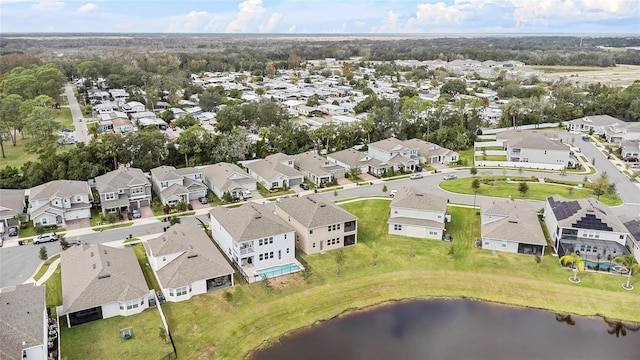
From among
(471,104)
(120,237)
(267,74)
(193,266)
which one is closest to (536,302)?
(193,266)

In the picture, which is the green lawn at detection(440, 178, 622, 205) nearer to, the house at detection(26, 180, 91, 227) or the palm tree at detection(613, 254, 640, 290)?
the palm tree at detection(613, 254, 640, 290)

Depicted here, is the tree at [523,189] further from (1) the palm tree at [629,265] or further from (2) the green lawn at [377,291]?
(1) the palm tree at [629,265]

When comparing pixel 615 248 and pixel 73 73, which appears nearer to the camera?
pixel 615 248

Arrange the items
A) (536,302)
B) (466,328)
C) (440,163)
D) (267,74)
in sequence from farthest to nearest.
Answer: (267,74) < (440,163) < (536,302) < (466,328)

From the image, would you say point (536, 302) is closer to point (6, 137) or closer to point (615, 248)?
point (615, 248)

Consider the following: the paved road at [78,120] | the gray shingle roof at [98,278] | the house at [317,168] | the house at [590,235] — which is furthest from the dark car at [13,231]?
the house at [590,235]

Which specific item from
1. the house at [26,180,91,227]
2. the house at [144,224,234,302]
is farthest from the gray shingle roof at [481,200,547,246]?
the house at [26,180,91,227]
